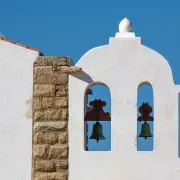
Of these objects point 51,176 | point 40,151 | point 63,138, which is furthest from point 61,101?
point 51,176

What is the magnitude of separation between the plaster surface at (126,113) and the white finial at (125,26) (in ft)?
0.70

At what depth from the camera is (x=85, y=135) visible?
14.7 metres

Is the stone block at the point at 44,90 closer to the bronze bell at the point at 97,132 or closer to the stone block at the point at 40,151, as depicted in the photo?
the stone block at the point at 40,151

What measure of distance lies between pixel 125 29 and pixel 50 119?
1951 millimetres

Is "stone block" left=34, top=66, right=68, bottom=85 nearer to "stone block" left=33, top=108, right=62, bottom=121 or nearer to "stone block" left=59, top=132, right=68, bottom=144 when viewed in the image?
"stone block" left=33, top=108, right=62, bottom=121

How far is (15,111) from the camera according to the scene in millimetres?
14602

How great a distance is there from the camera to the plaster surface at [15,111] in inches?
573

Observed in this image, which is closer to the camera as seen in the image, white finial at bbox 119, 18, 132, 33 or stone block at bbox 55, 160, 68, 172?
stone block at bbox 55, 160, 68, 172

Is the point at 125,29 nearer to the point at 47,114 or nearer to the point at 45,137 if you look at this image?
the point at 47,114

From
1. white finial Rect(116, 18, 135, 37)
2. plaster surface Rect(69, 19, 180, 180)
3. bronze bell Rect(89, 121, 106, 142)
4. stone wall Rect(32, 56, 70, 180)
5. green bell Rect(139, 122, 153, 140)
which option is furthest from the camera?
bronze bell Rect(89, 121, 106, 142)

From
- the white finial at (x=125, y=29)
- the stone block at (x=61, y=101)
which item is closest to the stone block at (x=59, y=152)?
the stone block at (x=61, y=101)

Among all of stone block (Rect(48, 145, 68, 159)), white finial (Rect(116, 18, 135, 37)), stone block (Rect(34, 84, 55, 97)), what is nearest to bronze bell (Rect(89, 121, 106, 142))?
stone block (Rect(48, 145, 68, 159))

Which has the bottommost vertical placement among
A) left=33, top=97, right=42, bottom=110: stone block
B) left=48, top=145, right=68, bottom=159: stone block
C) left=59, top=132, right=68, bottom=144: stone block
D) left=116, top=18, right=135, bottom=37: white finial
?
left=48, top=145, right=68, bottom=159: stone block

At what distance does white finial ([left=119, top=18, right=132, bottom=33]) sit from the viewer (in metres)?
14.7
